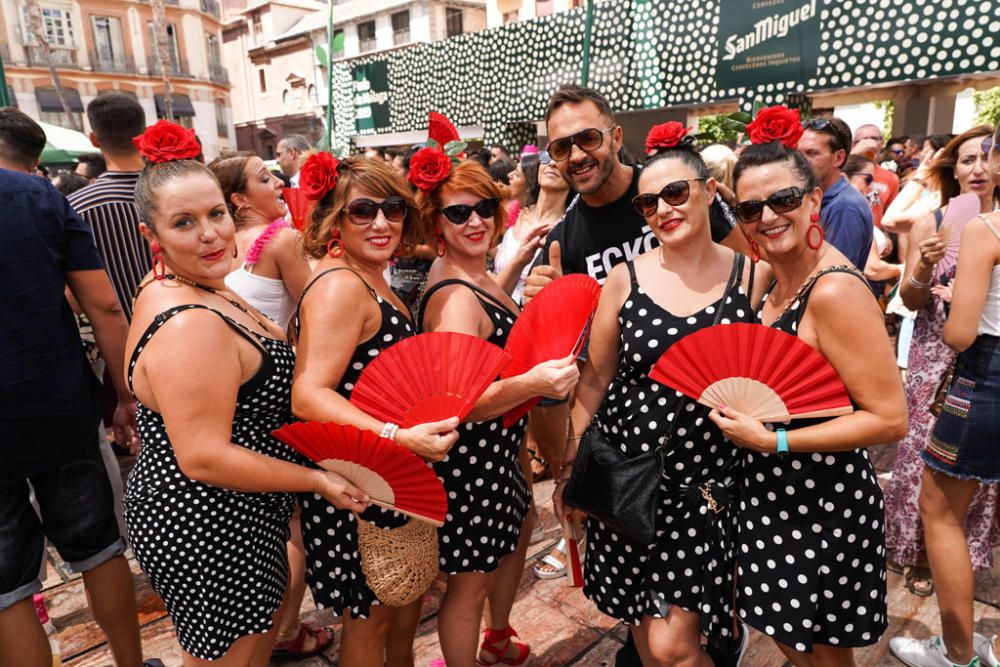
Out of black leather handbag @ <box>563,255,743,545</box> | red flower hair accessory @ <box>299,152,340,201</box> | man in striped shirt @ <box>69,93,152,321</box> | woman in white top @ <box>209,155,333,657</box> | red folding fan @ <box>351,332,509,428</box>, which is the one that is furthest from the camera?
man in striped shirt @ <box>69,93,152,321</box>

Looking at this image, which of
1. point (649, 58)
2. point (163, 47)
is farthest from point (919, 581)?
point (163, 47)

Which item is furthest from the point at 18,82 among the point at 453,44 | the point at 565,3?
the point at 453,44

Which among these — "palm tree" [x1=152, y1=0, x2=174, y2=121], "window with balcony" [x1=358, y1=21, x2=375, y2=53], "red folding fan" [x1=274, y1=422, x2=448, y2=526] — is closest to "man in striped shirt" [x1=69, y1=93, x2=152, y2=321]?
"red folding fan" [x1=274, y1=422, x2=448, y2=526]

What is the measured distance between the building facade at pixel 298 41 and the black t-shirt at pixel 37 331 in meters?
27.6

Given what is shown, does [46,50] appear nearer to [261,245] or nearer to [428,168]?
[261,245]

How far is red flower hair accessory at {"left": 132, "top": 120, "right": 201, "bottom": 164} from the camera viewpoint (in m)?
1.72

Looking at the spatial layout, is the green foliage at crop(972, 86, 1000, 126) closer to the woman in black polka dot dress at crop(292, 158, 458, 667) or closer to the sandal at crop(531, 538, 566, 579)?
the sandal at crop(531, 538, 566, 579)

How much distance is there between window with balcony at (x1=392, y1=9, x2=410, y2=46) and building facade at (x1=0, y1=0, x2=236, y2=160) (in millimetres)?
13048

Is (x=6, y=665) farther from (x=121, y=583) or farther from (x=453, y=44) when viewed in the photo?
(x=453, y=44)

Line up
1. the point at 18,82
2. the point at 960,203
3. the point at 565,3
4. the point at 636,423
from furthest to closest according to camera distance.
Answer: the point at 18,82 < the point at 565,3 < the point at 960,203 < the point at 636,423

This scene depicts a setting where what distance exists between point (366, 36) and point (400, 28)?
316cm

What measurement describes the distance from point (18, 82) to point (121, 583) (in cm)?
4358

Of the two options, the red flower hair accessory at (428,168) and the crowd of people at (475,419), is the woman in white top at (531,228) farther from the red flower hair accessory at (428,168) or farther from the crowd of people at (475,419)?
the red flower hair accessory at (428,168)

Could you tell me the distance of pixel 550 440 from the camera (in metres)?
3.55
